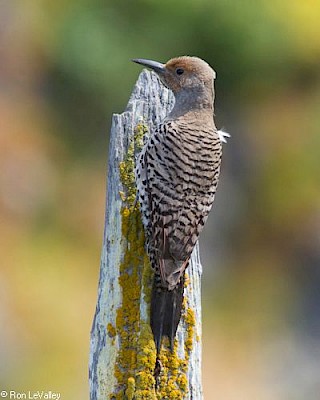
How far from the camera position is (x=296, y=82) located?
10461mm

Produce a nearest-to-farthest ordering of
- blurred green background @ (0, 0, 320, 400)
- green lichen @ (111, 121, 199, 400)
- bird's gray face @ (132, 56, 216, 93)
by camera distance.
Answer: green lichen @ (111, 121, 199, 400) → bird's gray face @ (132, 56, 216, 93) → blurred green background @ (0, 0, 320, 400)

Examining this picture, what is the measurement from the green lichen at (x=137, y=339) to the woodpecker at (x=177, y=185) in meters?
0.04

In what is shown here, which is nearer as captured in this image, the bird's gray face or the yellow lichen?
the yellow lichen

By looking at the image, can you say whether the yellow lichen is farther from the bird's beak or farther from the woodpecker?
the bird's beak

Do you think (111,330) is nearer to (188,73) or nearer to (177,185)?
(177,185)

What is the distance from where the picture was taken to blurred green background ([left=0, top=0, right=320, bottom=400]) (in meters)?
8.88

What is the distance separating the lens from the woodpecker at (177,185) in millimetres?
4059

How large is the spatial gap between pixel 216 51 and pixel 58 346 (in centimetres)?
371

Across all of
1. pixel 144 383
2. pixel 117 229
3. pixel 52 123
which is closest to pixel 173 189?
pixel 117 229

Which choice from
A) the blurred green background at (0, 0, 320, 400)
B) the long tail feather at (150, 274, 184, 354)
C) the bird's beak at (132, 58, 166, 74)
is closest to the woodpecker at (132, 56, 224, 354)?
the long tail feather at (150, 274, 184, 354)

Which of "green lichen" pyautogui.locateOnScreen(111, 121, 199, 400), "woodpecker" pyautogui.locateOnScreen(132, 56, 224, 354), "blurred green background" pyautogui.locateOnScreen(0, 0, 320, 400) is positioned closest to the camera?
"green lichen" pyautogui.locateOnScreen(111, 121, 199, 400)

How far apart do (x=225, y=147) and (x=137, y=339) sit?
19.8 feet

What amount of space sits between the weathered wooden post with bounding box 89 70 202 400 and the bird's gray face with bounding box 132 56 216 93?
79cm

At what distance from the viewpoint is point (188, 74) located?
5.07 meters
